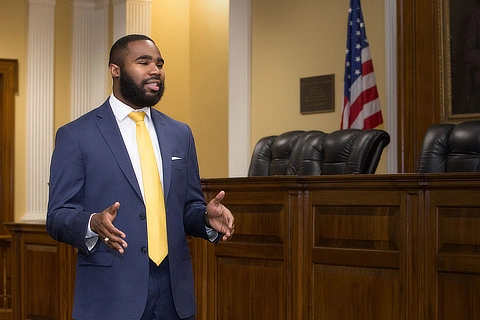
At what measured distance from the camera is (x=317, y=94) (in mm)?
7227

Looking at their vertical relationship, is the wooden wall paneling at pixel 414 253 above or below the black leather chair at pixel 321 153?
below

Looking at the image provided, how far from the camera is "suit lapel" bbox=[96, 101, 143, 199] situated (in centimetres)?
254

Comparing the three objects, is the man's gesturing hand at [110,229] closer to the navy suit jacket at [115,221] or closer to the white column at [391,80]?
the navy suit jacket at [115,221]

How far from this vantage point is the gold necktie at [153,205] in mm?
2535

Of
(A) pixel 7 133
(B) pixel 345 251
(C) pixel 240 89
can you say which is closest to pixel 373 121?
(C) pixel 240 89

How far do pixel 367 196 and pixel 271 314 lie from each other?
785 mm

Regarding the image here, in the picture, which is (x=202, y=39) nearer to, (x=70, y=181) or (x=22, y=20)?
(x=22, y=20)

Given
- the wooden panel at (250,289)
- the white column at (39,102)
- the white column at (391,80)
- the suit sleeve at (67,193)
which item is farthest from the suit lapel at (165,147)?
the white column at (39,102)

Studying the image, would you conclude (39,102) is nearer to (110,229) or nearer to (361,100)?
(361,100)

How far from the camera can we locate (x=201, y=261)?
14.8ft

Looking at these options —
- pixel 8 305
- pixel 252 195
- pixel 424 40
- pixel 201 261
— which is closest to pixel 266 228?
pixel 252 195

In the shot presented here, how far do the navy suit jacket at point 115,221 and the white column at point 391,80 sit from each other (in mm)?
3996

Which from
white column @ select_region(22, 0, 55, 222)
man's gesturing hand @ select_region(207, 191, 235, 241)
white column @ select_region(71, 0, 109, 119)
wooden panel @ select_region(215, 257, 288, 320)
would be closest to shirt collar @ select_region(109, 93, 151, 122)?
man's gesturing hand @ select_region(207, 191, 235, 241)

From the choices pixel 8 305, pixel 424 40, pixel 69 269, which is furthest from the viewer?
pixel 8 305
